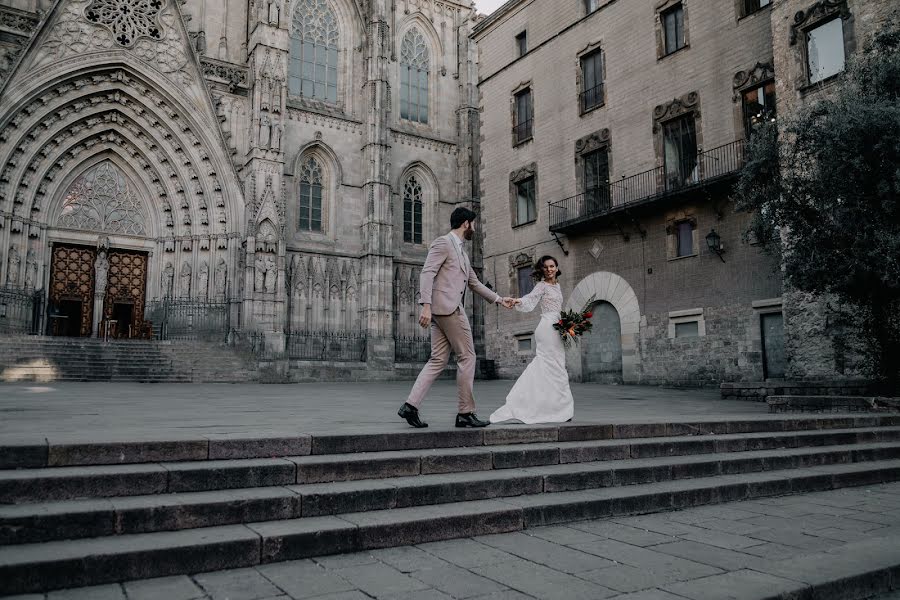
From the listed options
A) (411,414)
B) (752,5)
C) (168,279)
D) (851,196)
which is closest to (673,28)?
(752,5)

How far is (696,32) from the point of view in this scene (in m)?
19.6

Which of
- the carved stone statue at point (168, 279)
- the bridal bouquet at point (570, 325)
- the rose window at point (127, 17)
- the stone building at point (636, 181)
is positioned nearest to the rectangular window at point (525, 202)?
the stone building at point (636, 181)

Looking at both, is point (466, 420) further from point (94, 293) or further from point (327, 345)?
point (94, 293)

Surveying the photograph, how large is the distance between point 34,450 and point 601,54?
2225cm

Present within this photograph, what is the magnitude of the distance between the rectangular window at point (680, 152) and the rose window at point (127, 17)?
1920 cm

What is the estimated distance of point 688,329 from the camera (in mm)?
18984

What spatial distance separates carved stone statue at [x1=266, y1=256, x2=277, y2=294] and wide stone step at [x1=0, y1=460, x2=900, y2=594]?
70.4 ft

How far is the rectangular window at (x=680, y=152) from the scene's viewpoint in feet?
64.3

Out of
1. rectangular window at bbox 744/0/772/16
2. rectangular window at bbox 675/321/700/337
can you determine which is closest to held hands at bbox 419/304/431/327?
rectangular window at bbox 675/321/700/337

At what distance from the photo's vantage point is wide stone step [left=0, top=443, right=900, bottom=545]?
12.2ft

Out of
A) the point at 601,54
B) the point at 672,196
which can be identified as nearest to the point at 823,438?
the point at 672,196

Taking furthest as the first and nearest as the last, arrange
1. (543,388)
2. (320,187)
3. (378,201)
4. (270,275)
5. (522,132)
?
(320,187) < (378,201) < (522,132) < (270,275) < (543,388)

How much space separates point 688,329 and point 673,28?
933 cm

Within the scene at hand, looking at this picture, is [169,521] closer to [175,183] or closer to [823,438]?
[823,438]
